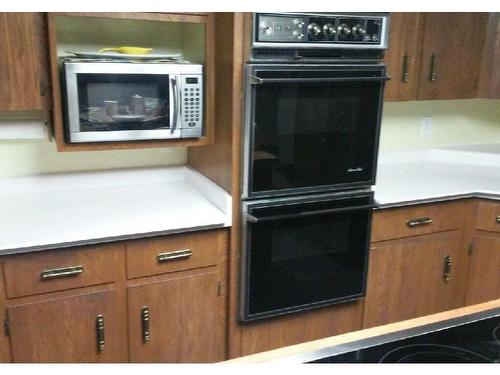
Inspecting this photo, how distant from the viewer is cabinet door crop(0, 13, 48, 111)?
5.95ft

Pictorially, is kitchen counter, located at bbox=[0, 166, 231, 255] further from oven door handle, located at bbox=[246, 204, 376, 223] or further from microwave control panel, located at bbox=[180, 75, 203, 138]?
microwave control panel, located at bbox=[180, 75, 203, 138]

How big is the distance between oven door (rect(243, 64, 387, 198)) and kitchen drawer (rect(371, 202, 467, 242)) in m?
0.24

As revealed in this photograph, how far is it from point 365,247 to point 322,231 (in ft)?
0.83

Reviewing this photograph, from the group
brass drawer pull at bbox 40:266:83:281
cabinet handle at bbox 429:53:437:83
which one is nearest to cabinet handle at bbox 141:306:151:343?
brass drawer pull at bbox 40:266:83:281

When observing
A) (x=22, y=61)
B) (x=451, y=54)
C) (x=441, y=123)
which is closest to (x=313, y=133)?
(x=451, y=54)

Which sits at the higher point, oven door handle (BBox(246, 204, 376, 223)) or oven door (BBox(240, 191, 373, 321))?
oven door handle (BBox(246, 204, 376, 223))

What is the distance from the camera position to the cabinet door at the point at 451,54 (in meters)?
2.54

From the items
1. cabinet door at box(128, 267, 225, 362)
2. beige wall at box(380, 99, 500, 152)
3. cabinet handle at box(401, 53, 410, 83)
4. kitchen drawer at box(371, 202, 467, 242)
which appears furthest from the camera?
beige wall at box(380, 99, 500, 152)

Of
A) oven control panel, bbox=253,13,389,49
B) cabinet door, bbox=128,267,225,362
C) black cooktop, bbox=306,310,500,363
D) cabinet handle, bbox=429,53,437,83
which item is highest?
oven control panel, bbox=253,13,389,49

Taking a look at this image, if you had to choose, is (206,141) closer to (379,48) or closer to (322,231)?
(322,231)

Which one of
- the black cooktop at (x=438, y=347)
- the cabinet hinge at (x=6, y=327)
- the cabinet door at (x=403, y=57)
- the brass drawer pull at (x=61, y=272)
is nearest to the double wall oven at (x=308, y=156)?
the cabinet door at (x=403, y=57)

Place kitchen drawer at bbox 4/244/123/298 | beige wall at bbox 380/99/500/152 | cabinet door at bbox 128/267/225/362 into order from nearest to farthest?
kitchen drawer at bbox 4/244/123/298 < cabinet door at bbox 128/267/225/362 < beige wall at bbox 380/99/500/152

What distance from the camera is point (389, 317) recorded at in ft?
8.39
